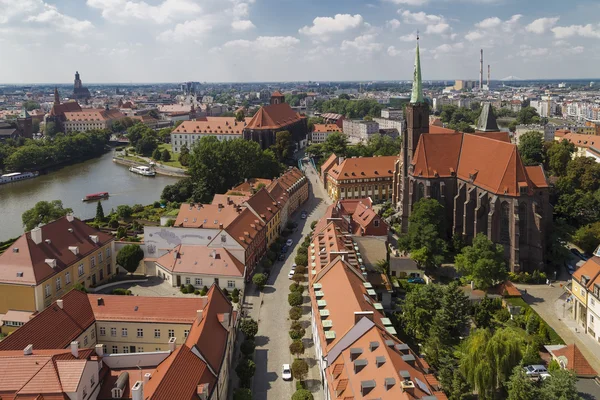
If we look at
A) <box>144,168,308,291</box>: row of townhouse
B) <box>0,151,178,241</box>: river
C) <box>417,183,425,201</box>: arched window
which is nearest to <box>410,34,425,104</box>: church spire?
<box>417,183,425,201</box>: arched window

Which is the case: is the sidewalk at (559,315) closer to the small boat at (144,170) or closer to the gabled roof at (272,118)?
the gabled roof at (272,118)

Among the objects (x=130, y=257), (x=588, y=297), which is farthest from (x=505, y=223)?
(x=130, y=257)

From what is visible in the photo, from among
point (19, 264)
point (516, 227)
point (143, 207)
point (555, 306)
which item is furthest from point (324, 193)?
point (19, 264)

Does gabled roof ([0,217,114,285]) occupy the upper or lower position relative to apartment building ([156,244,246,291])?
upper

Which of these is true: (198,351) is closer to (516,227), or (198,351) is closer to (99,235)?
(99,235)

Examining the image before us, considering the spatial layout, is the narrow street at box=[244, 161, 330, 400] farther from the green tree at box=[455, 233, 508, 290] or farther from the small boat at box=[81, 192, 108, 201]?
the small boat at box=[81, 192, 108, 201]

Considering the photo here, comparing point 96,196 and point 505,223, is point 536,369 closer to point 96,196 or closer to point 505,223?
point 505,223
